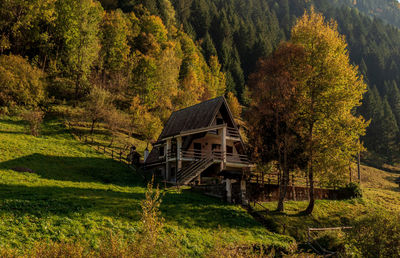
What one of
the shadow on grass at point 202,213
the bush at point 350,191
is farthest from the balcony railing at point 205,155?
the bush at point 350,191

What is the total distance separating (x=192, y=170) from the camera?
34906mm

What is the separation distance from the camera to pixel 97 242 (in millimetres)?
15453

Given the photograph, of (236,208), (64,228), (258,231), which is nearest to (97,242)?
(64,228)

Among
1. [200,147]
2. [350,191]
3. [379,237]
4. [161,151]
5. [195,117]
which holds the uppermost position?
[195,117]

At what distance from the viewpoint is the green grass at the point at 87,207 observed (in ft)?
52.2

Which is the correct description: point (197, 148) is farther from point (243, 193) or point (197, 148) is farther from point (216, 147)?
point (243, 193)

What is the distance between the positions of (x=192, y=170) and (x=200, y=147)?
18.7ft

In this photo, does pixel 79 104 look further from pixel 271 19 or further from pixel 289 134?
pixel 271 19

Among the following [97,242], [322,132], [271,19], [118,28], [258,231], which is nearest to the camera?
[97,242]

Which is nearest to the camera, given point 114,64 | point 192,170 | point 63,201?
point 63,201

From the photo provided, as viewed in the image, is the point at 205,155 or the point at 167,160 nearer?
the point at 167,160

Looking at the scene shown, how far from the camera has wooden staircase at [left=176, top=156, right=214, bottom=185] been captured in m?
33.3

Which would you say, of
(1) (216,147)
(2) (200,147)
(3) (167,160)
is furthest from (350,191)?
(3) (167,160)

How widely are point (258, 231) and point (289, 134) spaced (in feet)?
34.0
